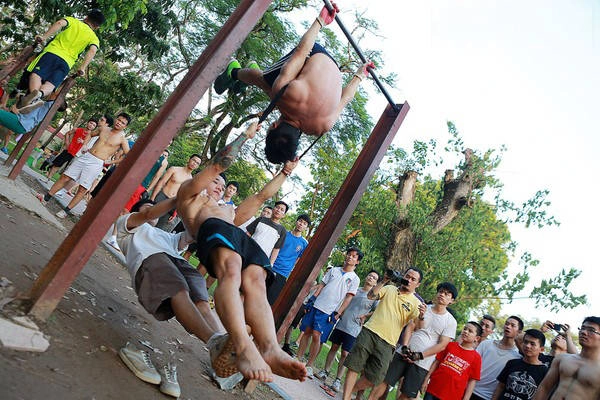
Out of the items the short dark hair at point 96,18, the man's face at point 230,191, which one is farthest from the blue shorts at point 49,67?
the man's face at point 230,191

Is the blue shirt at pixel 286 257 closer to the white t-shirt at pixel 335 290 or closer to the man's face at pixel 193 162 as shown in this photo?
the white t-shirt at pixel 335 290

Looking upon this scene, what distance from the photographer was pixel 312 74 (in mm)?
3195

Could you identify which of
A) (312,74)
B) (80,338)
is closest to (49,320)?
(80,338)

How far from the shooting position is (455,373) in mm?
4848

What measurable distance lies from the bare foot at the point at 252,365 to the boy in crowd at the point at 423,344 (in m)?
3.22

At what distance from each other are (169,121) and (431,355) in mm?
3806

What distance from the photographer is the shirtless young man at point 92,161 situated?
263 inches

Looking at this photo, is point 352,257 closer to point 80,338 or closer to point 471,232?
point 80,338

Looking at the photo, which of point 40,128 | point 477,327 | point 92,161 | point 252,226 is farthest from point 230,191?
point 477,327

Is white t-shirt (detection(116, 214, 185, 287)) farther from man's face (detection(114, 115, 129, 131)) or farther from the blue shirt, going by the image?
man's face (detection(114, 115, 129, 131))

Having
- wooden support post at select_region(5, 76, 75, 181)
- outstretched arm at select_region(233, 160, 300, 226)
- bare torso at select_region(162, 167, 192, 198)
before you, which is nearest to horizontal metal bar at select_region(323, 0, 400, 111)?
outstretched arm at select_region(233, 160, 300, 226)

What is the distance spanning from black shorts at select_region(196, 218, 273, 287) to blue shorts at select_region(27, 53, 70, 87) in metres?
3.71

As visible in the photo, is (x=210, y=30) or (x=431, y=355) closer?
(x=431, y=355)

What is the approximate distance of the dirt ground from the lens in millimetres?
1980
